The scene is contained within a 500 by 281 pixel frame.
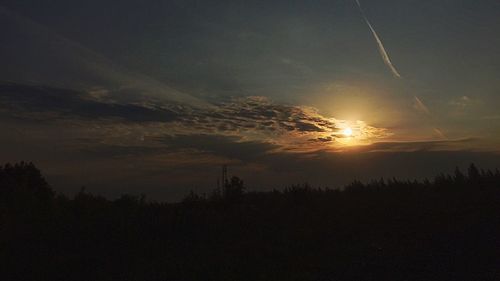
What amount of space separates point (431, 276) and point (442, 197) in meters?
11.8

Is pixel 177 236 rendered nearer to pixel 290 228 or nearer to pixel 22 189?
pixel 290 228

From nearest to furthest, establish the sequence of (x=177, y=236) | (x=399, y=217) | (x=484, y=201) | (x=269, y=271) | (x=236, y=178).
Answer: (x=269, y=271) → (x=177, y=236) → (x=399, y=217) → (x=484, y=201) → (x=236, y=178)

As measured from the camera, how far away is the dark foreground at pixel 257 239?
35.7 ft

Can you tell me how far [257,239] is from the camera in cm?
1426

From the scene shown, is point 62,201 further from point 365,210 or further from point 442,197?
point 442,197

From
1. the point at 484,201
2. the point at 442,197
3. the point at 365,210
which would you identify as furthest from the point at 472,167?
the point at 365,210

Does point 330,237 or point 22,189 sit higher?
point 22,189

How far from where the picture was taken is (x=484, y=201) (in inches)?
711

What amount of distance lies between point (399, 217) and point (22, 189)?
62.5ft

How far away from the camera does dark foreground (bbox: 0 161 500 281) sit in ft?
35.7

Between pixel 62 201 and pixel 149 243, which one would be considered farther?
pixel 62 201

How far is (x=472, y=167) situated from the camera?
27.7 metres

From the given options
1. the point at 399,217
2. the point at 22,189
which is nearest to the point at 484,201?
the point at 399,217

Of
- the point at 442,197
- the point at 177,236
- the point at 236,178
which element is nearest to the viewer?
the point at 177,236
